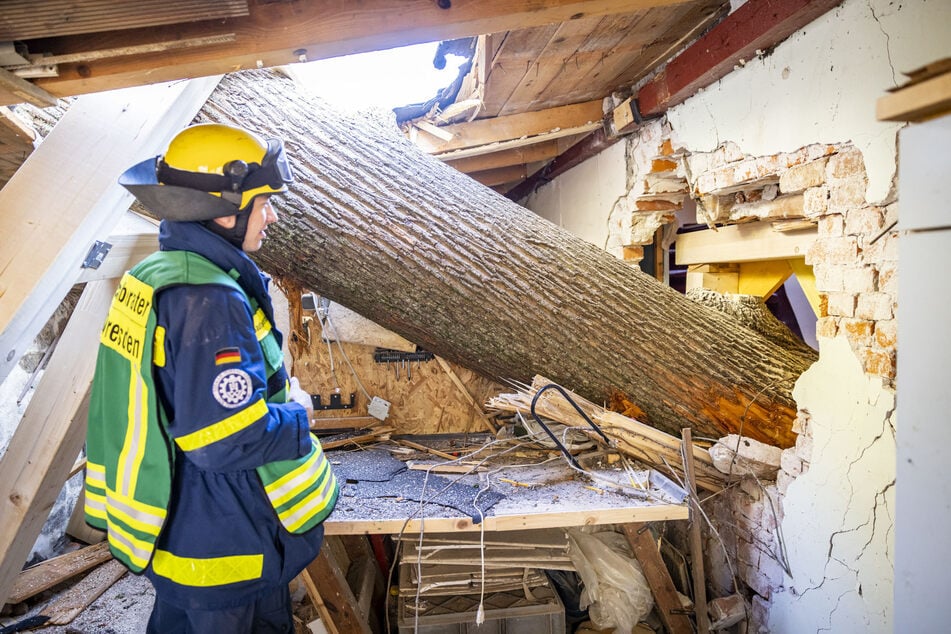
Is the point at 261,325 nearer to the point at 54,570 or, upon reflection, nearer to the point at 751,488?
the point at 751,488

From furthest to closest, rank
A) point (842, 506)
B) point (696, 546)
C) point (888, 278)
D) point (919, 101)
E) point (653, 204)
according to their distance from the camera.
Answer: point (653, 204)
point (696, 546)
point (842, 506)
point (888, 278)
point (919, 101)

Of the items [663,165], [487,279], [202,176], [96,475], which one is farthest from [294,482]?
[663,165]

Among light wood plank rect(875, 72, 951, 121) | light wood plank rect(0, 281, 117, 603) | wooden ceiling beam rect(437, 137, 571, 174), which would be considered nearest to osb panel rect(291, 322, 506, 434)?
light wood plank rect(0, 281, 117, 603)

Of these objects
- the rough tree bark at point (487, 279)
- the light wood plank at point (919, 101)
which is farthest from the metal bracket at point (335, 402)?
the light wood plank at point (919, 101)

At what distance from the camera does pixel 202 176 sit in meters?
1.19

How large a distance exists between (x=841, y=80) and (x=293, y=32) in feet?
5.61

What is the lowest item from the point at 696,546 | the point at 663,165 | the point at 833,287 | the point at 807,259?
the point at 696,546

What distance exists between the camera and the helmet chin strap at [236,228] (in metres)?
1.27

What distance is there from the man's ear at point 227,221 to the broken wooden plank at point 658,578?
1.82m

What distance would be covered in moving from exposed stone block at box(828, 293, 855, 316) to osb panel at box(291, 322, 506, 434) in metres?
1.74

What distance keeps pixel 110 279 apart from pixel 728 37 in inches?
99.8

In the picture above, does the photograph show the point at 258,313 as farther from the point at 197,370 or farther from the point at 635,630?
the point at 635,630

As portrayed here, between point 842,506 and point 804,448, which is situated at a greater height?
point 804,448

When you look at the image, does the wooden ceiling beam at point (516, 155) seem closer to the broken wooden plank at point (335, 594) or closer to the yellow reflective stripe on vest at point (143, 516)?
the broken wooden plank at point (335, 594)
